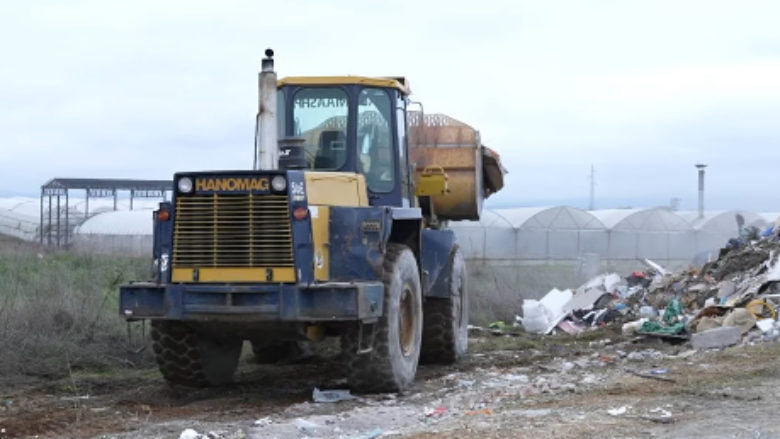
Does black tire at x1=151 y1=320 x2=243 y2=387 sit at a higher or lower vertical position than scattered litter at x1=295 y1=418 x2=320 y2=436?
higher

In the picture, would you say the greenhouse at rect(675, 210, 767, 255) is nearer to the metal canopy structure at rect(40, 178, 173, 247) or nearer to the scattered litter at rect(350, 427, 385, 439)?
the metal canopy structure at rect(40, 178, 173, 247)

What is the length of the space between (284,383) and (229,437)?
3.55m

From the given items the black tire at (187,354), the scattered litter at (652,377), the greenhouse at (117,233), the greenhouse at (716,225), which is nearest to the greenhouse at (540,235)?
the greenhouse at (716,225)

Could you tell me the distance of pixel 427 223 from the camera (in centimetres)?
1301

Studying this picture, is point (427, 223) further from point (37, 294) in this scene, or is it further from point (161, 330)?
point (37, 294)

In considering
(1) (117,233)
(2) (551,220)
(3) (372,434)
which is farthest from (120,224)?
(3) (372,434)

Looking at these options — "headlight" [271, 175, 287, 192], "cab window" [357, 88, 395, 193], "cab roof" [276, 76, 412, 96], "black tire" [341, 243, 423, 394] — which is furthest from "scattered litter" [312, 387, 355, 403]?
"cab roof" [276, 76, 412, 96]

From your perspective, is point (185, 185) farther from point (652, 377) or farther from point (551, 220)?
point (551, 220)

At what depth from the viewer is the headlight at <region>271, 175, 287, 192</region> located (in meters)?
9.39

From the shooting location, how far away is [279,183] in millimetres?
9398

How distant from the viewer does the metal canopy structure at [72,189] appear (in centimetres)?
4721

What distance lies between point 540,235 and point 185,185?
3154 centimetres

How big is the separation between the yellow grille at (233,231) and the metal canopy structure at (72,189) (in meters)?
37.4

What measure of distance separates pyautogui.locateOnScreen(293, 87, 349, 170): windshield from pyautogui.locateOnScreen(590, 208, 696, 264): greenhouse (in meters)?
29.2
